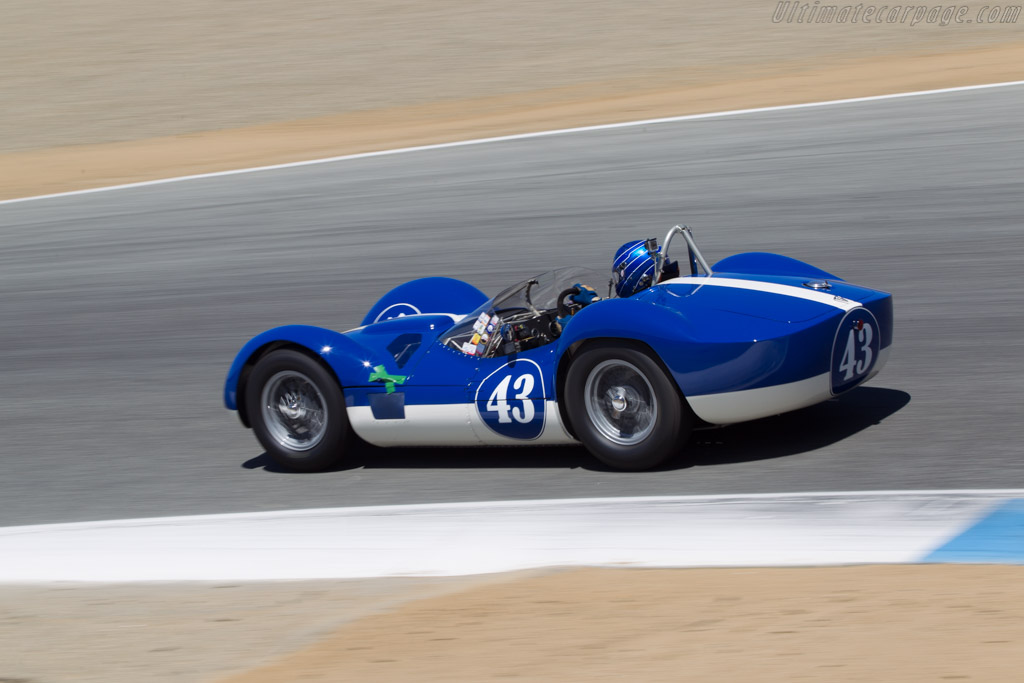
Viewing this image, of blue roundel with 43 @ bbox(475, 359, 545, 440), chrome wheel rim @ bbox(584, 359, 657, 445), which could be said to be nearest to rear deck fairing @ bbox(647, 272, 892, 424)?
chrome wheel rim @ bbox(584, 359, 657, 445)

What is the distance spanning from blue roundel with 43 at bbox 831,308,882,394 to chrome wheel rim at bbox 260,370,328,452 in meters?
2.55

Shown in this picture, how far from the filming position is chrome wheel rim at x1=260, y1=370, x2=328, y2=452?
6395 millimetres

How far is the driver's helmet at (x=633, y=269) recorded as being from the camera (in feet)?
19.9

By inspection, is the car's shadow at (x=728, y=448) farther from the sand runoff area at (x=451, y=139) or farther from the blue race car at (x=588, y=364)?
the sand runoff area at (x=451, y=139)

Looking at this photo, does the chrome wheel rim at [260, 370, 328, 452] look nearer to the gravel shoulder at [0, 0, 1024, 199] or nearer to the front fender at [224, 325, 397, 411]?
the front fender at [224, 325, 397, 411]

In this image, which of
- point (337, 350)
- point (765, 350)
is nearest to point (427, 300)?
point (337, 350)

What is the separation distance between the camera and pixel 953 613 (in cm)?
387

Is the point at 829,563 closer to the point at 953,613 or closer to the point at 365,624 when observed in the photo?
the point at 953,613

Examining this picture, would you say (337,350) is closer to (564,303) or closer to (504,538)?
(564,303)

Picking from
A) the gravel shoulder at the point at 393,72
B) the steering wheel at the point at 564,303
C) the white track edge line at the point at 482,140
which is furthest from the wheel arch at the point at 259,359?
the gravel shoulder at the point at 393,72

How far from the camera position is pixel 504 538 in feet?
17.1

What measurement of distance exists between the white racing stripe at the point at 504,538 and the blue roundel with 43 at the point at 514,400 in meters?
0.41

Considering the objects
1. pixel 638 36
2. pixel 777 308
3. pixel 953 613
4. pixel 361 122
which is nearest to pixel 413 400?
pixel 777 308

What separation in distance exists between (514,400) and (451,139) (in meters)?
10.4
